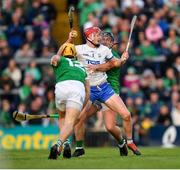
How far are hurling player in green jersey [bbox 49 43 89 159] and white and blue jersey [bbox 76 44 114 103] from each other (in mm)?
1481

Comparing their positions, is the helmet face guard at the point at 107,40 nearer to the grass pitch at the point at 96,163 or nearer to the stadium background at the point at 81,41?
the grass pitch at the point at 96,163

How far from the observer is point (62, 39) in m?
28.7

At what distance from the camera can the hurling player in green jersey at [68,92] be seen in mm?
15102

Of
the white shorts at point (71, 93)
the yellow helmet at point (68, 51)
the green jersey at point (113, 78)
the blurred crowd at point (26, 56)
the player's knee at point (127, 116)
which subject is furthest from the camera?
the blurred crowd at point (26, 56)

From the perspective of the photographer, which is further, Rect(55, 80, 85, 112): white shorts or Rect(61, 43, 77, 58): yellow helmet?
Rect(61, 43, 77, 58): yellow helmet

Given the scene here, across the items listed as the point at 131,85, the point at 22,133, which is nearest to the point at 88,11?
the point at 131,85

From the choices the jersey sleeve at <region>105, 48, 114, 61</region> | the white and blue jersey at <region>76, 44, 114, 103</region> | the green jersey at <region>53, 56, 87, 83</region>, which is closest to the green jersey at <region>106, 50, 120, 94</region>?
the white and blue jersey at <region>76, 44, 114, 103</region>

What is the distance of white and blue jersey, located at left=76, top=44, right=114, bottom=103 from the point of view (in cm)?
1720

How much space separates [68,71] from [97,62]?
198cm

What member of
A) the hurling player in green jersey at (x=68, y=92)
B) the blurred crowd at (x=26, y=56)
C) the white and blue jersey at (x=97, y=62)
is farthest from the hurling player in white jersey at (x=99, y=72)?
the blurred crowd at (x=26, y=56)

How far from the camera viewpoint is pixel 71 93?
15.2m

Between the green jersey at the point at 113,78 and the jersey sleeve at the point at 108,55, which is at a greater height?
the jersey sleeve at the point at 108,55

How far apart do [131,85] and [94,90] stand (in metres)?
8.89

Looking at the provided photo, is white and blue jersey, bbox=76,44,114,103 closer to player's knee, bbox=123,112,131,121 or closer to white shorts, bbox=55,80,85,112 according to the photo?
player's knee, bbox=123,112,131,121
